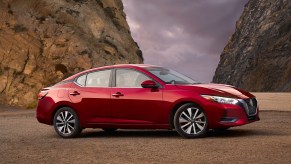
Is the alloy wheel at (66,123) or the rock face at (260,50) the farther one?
the rock face at (260,50)

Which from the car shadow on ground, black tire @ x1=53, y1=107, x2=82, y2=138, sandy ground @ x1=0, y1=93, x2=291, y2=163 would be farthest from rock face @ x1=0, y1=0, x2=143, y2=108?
black tire @ x1=53, y1=107, x2=82, y2=138

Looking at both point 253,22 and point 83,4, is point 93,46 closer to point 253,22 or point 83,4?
point 83,4

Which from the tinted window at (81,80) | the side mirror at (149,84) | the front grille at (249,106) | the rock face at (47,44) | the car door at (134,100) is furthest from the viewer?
the rock face at (47,44)

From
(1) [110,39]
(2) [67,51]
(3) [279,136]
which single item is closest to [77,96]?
(3) [279,136]

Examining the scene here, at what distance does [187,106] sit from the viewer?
10289 mm

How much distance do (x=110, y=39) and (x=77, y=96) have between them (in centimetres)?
1947

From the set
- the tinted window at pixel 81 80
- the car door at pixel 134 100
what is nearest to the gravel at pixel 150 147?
the car door at pixel 134 100

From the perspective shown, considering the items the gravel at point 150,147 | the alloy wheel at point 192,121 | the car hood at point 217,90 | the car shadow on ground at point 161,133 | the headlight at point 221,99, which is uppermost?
the car hood at point 217,90

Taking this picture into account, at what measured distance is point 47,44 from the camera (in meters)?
27.6

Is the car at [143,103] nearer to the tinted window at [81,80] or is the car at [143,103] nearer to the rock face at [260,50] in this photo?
the tinted window at [81,80]

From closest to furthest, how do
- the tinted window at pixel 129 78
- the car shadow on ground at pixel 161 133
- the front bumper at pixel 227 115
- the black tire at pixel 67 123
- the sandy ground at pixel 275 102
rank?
the front bumper at pixel 227 115, the car shadow on ground at pixel 161 133, the tinted window at pixel 129 78, the black tire at pixel 67 123, the sandy ground at pixel 275 102

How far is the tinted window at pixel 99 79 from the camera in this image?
11453mm

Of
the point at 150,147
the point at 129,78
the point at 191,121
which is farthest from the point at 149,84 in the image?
the point at 150,147

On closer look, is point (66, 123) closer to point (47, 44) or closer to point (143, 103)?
point (143, 103)
